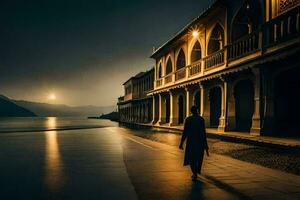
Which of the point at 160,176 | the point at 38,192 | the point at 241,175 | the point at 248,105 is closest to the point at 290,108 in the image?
the point at 248,105

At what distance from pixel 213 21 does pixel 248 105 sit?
619cm

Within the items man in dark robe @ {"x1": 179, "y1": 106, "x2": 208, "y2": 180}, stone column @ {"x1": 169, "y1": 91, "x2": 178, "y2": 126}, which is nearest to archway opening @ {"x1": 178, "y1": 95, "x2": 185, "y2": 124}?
stone column @ {"x1": 169, "y1": 91, "x2": 178, "y2": 126}

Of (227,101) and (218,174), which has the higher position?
(227,101)

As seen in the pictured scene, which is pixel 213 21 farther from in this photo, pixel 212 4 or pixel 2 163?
pixel 2 163

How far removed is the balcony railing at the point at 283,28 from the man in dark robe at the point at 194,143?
8.16 meters

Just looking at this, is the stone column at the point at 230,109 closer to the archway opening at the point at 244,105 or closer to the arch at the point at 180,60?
the archway opening at the point at 244,105

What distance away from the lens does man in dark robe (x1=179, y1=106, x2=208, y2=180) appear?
6.48m

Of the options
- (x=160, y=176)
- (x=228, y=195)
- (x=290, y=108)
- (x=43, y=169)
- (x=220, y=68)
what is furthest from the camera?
(x=220, y=68)

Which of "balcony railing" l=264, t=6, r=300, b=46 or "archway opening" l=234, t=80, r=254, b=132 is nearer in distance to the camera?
"balcony railing" l=264, t=6, r=300, b=46

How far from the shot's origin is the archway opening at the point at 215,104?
76.8 feet

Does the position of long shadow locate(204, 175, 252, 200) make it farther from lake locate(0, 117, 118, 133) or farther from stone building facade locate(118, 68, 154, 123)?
stone building facade locate(118, 68, 154, 123)

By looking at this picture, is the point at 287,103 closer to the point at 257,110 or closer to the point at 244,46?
the point at 257,110

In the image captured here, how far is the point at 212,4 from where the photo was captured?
1920 cm

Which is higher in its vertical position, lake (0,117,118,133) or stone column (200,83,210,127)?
stone column (200,83,210,127)
